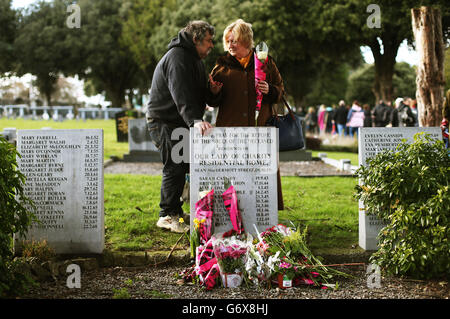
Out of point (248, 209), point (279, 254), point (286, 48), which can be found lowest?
point (279, 254)

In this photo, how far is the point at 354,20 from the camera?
2397 cm

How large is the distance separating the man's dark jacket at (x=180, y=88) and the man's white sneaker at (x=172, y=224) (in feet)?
3.56

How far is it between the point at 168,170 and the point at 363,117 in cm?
1870

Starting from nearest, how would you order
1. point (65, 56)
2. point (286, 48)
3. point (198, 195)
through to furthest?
point (198, 195), point (286, 48), point (65, 56)

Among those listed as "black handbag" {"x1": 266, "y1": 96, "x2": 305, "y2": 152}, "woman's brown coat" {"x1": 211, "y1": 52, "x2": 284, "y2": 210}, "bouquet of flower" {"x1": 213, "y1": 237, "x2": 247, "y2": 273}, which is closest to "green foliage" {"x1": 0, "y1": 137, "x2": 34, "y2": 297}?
"bouquet of flower" {"x1": 213, "y1": 237, "x2": 247, "y2": 273}

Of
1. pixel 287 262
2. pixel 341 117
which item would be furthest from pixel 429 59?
pixel 341 117

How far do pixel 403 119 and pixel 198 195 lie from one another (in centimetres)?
1206

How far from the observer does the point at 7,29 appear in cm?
4356

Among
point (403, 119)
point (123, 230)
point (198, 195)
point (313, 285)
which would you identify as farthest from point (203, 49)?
point (403, 119)

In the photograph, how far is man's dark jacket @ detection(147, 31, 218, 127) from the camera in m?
5.14

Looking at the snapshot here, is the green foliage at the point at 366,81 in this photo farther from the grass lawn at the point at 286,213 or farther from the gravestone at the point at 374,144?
the gravestone at the point at 374,144
